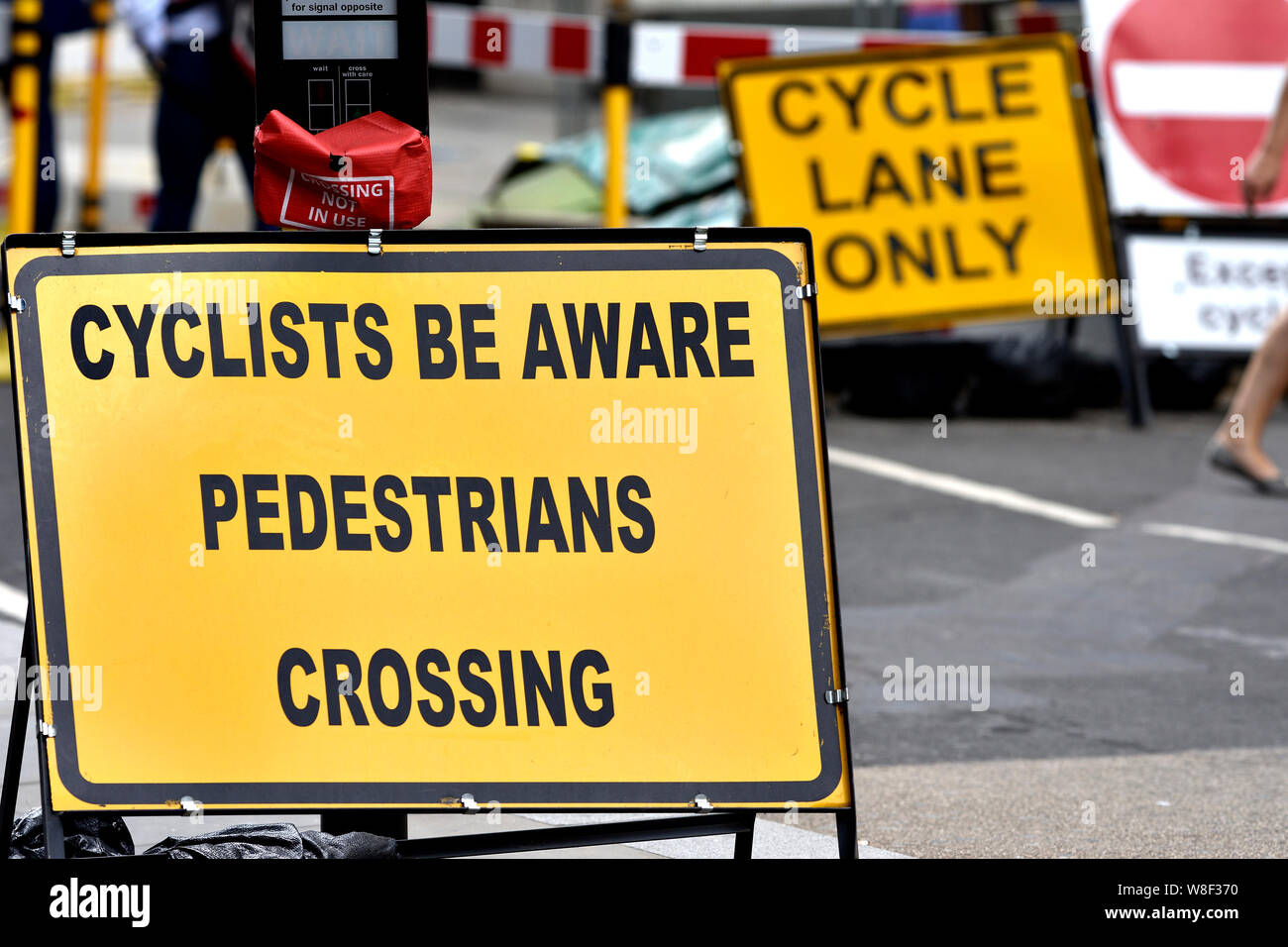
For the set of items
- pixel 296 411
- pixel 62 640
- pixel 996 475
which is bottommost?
pixel 996 475

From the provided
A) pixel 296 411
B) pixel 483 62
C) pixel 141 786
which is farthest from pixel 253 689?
pixel 483 62

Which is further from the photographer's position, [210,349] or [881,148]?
[881,148]

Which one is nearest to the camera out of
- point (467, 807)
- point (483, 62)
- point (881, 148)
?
point (467, 807)

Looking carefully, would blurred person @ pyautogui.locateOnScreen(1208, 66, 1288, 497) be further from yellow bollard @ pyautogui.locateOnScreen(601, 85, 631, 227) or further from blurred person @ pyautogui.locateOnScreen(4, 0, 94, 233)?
blurred person @ pyautogui.locateOnScreen(4, 0, 94, 233)

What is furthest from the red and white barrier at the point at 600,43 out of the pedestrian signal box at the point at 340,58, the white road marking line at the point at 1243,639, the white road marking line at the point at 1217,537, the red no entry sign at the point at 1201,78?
the pedestrian signal box at the point at 340,58

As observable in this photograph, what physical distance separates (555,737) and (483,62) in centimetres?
736

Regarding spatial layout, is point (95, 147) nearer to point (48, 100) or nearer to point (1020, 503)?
point (48, 100)

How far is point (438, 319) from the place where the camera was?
349 cm

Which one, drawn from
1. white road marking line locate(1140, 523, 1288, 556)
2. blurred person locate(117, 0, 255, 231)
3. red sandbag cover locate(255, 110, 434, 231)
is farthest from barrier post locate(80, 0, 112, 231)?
red sandbag cover locate(255, 110, 434, 231)

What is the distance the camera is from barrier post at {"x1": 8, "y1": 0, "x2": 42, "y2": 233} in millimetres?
9672

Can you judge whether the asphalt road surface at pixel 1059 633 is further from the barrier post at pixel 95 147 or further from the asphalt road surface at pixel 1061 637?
the barrier post at pixel 95 147

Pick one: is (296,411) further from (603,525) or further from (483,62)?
(483,62)

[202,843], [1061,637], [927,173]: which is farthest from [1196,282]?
[202,843]

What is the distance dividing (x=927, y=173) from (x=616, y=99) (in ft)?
5.10
